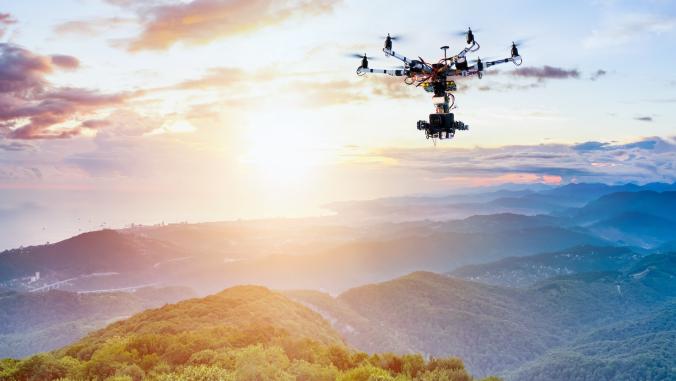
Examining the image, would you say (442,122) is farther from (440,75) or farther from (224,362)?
(224,362)

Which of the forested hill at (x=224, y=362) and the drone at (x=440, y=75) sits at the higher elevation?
the drone at (x=440, y=75)

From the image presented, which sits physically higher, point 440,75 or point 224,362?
point 440,75

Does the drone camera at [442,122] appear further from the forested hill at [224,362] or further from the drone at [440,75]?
the forested hill at [224,362]

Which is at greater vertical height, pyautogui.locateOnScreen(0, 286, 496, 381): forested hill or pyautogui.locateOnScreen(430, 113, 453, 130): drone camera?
pyautogui.locateOnScreen(430, 113, 453, 130): drone camera

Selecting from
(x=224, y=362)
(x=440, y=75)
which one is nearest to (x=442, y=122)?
(x=440, y=75)

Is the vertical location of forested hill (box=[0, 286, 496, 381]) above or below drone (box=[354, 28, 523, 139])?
below

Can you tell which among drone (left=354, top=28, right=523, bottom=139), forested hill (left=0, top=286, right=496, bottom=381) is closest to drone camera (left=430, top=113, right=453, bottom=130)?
drone (left=354, top=28, right=523, bottom=139)

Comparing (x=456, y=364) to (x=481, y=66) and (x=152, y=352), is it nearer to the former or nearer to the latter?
(x=481, y=66)

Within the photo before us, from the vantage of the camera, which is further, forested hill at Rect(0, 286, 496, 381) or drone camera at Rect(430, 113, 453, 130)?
drone camera at Rect(430, 113, 453, 130)

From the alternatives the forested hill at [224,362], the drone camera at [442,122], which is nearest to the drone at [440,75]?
the drone camera at [442,122]

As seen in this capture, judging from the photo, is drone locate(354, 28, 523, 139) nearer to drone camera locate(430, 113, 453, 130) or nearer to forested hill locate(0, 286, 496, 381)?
drone camera locate(430, 113, 453, 130)

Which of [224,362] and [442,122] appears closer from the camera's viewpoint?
[442,122]

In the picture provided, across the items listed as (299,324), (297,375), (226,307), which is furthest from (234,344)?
(299,324)
